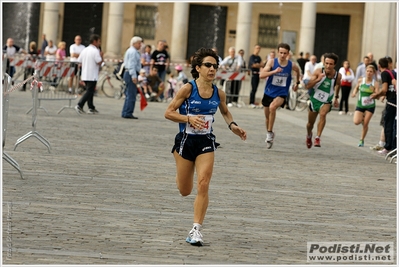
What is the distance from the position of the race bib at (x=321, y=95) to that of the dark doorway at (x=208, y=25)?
34.4 meters

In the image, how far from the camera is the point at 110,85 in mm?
35375

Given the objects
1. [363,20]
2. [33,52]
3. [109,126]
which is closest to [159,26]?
[363,20]

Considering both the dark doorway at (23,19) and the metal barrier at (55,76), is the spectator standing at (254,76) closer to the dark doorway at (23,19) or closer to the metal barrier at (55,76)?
the metal barrier at (55,76)

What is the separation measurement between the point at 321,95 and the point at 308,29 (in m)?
29.6

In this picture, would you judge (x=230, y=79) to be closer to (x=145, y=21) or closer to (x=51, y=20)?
(x=51, y=20)

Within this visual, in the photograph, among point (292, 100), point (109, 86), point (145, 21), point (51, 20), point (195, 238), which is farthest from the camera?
point (145, 21)

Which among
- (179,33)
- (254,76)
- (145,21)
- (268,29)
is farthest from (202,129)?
(268,29)

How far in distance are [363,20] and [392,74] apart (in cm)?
3606

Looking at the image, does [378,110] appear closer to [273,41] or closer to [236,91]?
[236,91]

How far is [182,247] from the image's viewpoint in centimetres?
857

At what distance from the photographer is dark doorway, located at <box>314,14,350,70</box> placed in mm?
53844

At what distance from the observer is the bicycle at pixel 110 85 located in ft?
112

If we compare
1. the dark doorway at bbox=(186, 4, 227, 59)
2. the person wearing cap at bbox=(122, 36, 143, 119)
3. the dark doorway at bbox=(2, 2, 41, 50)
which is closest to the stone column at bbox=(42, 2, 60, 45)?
the dark doorway at bbox=(2, 2, 41, 50)

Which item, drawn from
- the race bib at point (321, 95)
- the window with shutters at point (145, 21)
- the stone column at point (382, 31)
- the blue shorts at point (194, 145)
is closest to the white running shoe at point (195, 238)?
the blue shorts at point (194, 145)
